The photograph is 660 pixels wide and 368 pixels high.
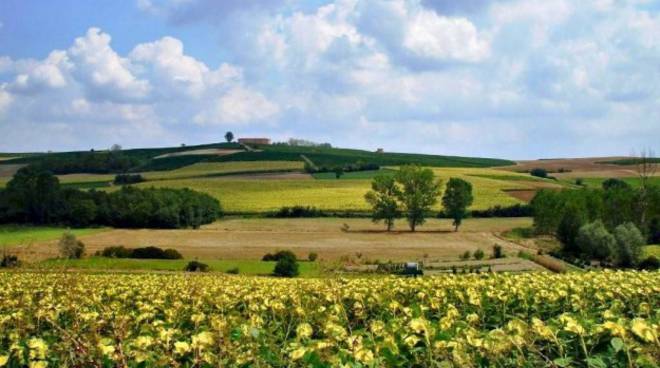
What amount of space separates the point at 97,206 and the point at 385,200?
3887 cm

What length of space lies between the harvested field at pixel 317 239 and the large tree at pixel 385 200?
1.73 m

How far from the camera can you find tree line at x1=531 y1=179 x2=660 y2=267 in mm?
73125

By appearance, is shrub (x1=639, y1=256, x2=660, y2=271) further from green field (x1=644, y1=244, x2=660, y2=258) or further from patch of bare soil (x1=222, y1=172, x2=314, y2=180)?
patch of bare soil (x1=222, y1=172, x2=314, y2=180)

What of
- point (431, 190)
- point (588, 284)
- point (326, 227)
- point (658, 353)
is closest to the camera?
point (658, 353)

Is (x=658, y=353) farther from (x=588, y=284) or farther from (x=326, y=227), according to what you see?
(x=326, y=227)

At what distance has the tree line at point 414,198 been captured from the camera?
10288cm

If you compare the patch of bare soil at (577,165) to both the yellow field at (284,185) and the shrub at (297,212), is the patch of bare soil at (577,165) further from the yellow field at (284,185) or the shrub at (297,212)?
the shrub at (297,212)

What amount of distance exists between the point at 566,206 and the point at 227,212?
4892cm

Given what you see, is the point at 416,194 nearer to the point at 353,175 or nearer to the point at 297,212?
the point at 297,212

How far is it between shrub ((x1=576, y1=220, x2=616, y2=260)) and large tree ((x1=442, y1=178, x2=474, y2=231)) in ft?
90.2

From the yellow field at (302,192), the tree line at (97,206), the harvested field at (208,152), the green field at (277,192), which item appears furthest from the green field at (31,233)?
the harvested field at (208,152)

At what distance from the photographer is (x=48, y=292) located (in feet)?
55.9

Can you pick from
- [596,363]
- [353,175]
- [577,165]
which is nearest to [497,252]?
[596,363]

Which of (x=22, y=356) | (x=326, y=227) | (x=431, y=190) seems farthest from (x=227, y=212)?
(x=22, y=356)
